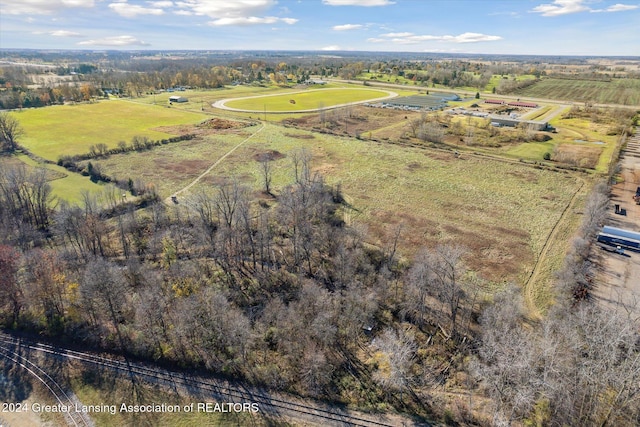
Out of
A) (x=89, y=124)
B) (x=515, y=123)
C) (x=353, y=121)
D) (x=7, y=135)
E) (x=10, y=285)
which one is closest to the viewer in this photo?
(x=10, y=285)

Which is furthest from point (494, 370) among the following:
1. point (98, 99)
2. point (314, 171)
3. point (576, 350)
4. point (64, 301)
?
point (98, 99)

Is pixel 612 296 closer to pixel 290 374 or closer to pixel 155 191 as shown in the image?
pixel 290 374

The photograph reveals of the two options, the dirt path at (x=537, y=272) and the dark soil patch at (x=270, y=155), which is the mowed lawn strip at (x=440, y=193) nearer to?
the dirt path at (x=537, y=272)

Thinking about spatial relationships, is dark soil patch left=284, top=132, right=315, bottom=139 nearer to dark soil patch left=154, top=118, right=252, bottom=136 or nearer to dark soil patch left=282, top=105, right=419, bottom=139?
dark soil patch left=282, top=105, right=419, bottom=139

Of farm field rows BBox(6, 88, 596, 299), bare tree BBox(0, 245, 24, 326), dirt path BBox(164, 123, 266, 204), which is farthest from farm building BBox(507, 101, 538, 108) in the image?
bare tree BBox(0, 245, 24, 326)

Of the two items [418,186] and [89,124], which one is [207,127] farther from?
[418,186]

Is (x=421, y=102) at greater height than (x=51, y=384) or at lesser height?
greater

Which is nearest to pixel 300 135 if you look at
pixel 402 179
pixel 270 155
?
pixel 270 155
